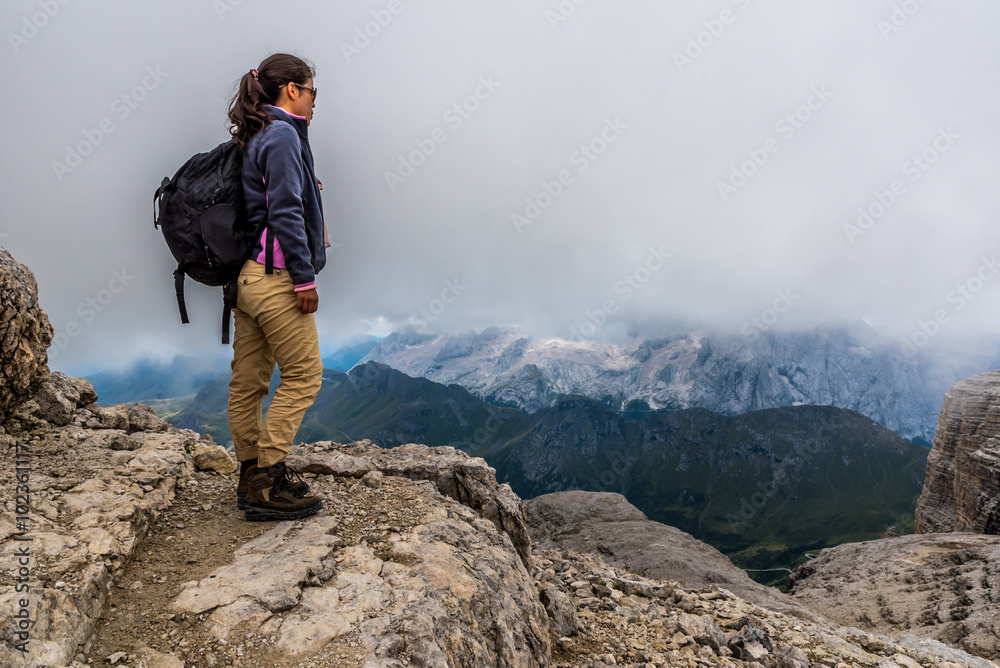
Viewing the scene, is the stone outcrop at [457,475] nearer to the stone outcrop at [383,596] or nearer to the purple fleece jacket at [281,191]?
the stone outcrop at [383,596]

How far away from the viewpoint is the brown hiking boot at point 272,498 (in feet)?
20.6

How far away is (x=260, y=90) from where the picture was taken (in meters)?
5.91

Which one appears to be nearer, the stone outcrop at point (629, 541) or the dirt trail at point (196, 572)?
the dirt trail at point (196, 572)

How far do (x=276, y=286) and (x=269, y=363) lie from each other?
158 cm

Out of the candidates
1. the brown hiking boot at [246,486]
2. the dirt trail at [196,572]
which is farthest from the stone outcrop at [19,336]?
the brown hiking boot at [246,486]

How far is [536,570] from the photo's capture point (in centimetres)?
1099

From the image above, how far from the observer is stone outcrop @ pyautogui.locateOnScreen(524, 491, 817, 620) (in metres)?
27.5

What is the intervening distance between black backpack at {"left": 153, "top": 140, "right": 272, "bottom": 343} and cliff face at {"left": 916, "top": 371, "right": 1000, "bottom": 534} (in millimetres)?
62123

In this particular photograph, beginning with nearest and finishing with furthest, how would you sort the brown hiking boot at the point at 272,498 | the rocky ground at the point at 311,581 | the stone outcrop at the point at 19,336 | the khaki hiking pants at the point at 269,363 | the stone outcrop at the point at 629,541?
the rocky ground at the point at 311,581 < the khaki hiking pants at the point at 269,363 < the brown hiking boot at the point at 272,498 < the stone outcrop at the point at 19,336 < the stone outcrop at the point at 629,541

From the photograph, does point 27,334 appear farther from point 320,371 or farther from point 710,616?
point 710,616

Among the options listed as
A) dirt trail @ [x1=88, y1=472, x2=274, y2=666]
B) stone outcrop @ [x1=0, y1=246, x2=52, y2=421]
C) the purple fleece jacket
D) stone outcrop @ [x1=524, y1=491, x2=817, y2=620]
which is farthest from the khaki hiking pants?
stone outcrop @ [x1=524, y1=491, x2=817, y2=620]

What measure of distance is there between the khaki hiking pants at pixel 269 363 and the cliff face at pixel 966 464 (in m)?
60.9

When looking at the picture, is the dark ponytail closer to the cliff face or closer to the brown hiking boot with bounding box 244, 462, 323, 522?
the brown hiking boot with bounding box 244, 462, 323, 522

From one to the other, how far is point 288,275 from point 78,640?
3900mm
